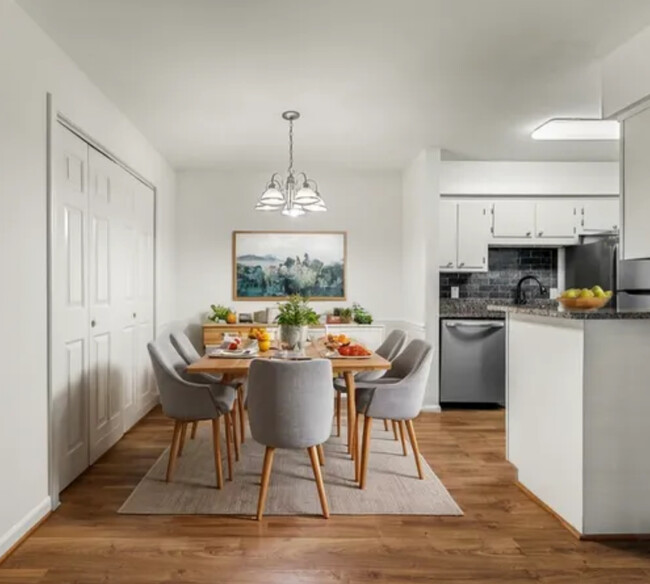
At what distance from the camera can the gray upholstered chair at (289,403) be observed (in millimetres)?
2434

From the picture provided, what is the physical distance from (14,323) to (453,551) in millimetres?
2267

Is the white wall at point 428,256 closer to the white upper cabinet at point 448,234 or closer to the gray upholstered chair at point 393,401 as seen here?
the white upper cabinet at point 448,234

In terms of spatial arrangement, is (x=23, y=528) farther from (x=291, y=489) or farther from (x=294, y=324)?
(x=294, y=324)

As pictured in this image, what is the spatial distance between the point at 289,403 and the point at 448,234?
324 centimetres

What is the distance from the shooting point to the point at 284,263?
563cm

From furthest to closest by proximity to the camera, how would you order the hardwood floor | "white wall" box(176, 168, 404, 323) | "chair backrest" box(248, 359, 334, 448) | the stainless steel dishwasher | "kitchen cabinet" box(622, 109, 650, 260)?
"white wall" box(176, 168, 404, 323) < the stainless steel dishwasher < "kitchen cabinet" box(622, 109, 650, 260) < "chair backrest" box(248, 359, 334, 448) < the hardwood floor

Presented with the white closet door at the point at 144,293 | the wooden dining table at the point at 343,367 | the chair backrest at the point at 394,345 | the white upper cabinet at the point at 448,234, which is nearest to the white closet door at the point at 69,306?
the wooden dining table at the point at 343,367

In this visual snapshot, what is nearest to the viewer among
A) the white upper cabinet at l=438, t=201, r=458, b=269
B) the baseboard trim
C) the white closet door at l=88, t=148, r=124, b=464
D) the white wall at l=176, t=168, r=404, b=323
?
the baseboard trim

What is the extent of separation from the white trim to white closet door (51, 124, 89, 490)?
0.19 metres

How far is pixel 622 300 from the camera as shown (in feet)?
12.5

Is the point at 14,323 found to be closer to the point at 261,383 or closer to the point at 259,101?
the point at 261,383

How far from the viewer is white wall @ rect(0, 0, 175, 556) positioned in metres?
2.18

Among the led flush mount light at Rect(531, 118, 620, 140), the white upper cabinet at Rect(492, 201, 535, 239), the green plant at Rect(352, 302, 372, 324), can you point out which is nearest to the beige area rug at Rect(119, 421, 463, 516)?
the green plant at Rect(352, 302, 372, 324)

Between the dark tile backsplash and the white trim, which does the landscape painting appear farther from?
the white trim
